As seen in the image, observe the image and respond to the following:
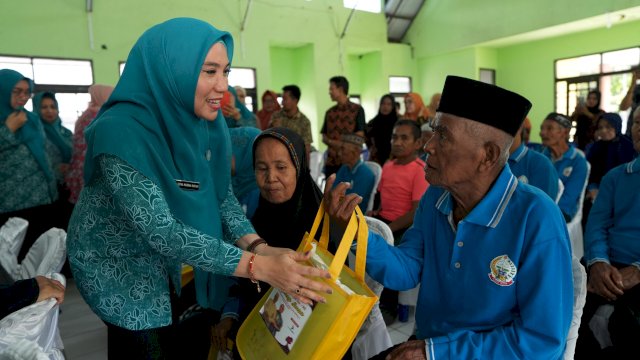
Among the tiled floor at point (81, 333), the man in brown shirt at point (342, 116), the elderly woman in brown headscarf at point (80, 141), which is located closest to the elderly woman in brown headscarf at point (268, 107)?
the man in brown shirt at point (342, 116)

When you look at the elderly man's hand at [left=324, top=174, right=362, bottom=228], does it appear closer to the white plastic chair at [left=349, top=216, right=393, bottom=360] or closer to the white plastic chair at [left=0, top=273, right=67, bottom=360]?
the white plastic chair at [left=349, top=216, right=393, bottom=360]

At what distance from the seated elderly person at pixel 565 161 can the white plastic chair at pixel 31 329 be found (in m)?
2.96

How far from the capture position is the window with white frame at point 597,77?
9.62 m

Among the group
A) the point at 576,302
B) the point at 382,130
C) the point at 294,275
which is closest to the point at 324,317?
the point at 294,275

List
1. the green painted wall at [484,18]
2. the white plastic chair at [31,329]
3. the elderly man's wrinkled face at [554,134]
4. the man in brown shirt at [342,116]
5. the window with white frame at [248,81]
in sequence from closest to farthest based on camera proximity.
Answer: the white plastic chair at [31,329]
the elderly man's wrinkled face at [554,134]
the man in brown shirt at [342,116]
the green painted wall at [484,18]
the window with white frame at [248,81]

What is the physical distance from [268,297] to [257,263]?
0.26 metres

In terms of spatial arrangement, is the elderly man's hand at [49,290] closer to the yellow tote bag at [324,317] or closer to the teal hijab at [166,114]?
the teal hijab at [166,114]

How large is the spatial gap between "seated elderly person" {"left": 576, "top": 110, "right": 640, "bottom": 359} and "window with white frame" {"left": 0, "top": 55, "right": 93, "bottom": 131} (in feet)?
26.3

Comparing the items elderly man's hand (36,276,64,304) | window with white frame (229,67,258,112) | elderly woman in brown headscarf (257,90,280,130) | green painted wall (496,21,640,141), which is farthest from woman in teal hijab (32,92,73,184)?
green painted wall (496,21,640,141)

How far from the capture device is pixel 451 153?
1.25 meters

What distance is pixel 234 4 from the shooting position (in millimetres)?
9461

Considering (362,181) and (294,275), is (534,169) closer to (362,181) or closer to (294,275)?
(362,181)

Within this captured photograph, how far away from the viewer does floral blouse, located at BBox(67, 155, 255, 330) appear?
3.68 feet

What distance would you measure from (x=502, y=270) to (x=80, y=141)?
3798 millimetres
